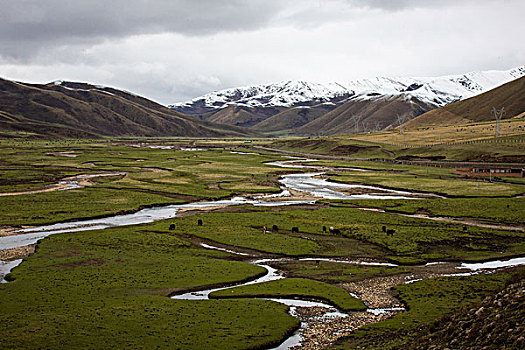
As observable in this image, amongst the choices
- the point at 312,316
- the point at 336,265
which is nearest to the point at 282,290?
the point at 312,316

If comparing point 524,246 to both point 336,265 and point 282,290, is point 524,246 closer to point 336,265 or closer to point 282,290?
point 336,265

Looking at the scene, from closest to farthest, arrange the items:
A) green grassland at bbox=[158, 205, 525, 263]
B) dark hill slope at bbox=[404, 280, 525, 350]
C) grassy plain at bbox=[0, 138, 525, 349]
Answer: dark hill slope at bbox=[404, 280, 525, 350] < grassy plain at bbox=[0, 138, 525, 349] < green grassland at bbox=[158, 205, 525, 263]

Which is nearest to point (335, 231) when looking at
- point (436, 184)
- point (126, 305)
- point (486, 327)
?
point (126, 305)

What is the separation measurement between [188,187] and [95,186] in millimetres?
19923

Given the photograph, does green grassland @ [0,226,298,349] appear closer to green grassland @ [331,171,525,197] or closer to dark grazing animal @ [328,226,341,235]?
dark grazing animal @ [328,226,341,235]

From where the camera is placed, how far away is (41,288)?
122ft

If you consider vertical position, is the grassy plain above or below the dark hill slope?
below

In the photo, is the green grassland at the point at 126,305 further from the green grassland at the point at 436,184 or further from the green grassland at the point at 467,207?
the green grassland at the point at 436,184

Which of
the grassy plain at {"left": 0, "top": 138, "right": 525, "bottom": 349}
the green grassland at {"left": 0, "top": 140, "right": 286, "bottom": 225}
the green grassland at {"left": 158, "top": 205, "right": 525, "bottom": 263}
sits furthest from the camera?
the green grassland at {"left": 0, "top": 140, "right": 286, "bottom": 225}

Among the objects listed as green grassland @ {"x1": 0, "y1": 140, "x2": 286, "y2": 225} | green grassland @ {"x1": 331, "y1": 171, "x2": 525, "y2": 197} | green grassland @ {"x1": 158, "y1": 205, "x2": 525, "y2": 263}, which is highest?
green grassland @ {"x1": 0, "y1": 140, "x2": 286, "y2": 225}

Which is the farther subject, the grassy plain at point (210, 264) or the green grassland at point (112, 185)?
the green grassland at point (112, 185)

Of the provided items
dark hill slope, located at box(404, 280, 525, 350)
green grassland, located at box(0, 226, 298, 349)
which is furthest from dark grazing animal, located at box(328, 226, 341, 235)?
dark hill slope, located at box(404, 280, 525, 350)

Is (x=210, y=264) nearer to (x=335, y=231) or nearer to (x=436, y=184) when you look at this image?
(x=335, y=231)

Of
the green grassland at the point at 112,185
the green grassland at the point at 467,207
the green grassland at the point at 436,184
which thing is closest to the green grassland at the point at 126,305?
the green grassland at the point at 112,185
